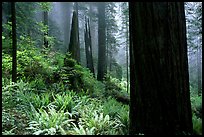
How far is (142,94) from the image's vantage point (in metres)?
5.14

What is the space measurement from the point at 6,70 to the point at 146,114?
897 centimetres

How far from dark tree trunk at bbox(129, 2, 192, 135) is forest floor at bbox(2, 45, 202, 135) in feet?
2.44

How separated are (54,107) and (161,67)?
Answer: 13.3 feet

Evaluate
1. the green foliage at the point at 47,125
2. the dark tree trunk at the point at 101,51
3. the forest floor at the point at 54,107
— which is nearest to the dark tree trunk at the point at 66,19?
the dark tree trunk at the point at 101,51

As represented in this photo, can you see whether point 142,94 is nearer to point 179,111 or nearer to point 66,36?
point 179,111

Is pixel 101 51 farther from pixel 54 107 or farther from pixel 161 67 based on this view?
pixel 161 67

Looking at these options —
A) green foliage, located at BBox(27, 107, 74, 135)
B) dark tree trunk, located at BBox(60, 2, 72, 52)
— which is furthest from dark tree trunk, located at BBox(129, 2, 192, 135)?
dark tree trunk, located at BBox(60, 2, 72, 52)

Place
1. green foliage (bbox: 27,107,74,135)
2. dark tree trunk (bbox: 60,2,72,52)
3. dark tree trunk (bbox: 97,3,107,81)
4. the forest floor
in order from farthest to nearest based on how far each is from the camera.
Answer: dark tree trunk (bbox: 60,2,72,52)
dark tree trunk (bbox: 97,3,107,81)
the forest floor
green foliage (bbox: 27,107,74,135)

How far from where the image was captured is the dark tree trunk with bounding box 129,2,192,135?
195 inches

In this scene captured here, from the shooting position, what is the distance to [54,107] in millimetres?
7934

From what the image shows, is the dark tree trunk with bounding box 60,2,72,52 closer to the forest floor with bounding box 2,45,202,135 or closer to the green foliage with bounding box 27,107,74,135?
the forest floor with bounding box 2,45,202,135

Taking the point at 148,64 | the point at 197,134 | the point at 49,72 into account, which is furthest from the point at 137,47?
the point at 49,72

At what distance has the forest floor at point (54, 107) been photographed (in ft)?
20.0

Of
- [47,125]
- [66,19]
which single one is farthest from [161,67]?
[66,19]
